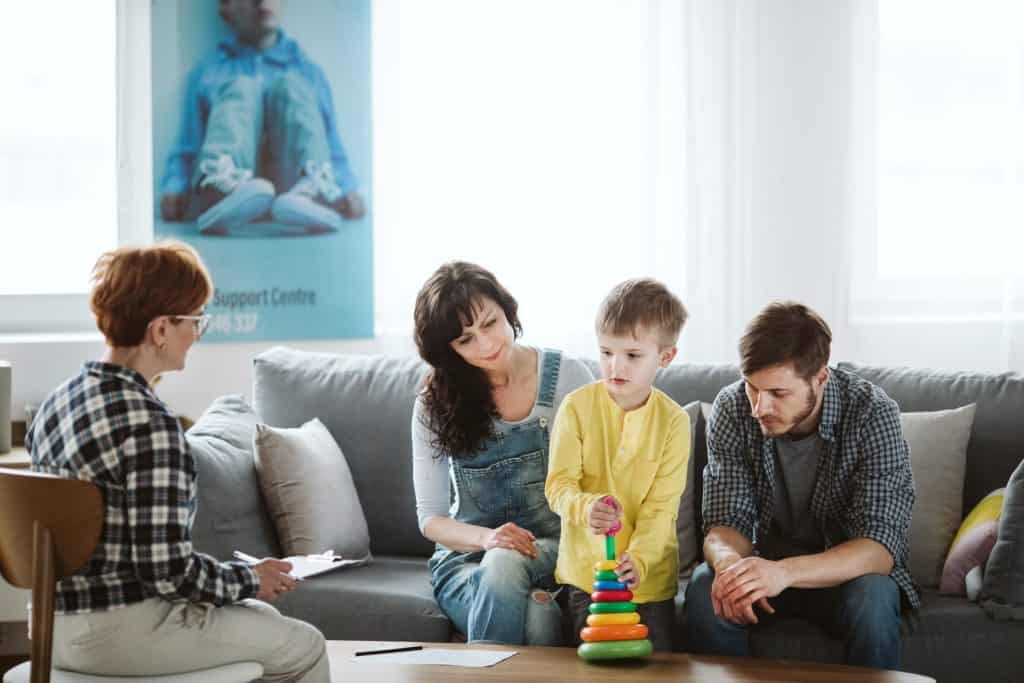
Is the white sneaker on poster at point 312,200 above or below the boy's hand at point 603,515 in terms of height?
above

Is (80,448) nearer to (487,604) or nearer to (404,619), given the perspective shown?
(487,604)

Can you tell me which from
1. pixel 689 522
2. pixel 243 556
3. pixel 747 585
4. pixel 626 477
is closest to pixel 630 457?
pixel 626 477

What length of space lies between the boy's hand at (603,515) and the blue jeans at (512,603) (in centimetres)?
30

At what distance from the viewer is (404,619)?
2805 millimetres

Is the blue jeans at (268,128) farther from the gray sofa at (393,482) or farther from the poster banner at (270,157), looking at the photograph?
the gray sofa at (393,482)

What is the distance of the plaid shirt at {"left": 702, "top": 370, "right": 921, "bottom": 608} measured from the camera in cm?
251

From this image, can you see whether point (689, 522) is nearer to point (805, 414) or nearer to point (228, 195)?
point (805, 414)

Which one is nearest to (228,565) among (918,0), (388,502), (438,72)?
(388,502)

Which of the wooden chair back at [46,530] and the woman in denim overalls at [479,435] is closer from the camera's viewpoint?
the wooden chair back at [46,530]

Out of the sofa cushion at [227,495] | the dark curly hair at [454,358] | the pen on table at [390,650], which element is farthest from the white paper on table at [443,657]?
the sofa cushion at [227,495]

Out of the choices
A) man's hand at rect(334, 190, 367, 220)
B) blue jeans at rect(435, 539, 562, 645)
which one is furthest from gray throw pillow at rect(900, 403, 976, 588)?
man's hand at rect(334, 190, 367, 220)

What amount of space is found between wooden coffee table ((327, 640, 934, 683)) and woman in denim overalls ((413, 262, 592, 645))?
351mm

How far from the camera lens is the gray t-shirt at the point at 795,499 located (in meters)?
2.62

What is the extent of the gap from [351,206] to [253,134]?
1.24ft
